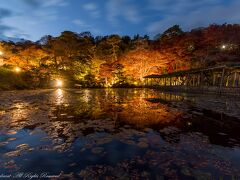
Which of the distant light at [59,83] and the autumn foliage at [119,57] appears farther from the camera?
the distant light at [59,83]

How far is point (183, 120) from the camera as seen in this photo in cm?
816

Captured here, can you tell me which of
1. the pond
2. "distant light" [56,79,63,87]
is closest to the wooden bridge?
the pond

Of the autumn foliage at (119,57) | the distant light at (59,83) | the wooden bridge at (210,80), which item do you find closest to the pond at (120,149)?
the wooden bridge at (210,80)

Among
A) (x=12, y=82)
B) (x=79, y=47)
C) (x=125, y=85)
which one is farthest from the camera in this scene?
(x=79, y=47)

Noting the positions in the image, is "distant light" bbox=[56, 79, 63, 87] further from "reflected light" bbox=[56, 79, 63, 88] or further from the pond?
the pond

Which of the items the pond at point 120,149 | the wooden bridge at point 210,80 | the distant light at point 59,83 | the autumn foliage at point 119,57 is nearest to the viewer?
the pond at point 120,149

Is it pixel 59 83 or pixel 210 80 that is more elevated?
pixel 210 80

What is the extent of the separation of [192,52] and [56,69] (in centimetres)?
3169

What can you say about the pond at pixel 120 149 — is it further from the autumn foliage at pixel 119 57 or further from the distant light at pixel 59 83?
the distant light at pixel 59 83

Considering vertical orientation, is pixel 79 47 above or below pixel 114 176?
above

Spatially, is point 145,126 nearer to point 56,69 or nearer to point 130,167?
point 130,167

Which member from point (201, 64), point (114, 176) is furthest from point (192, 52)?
point (114, 176)

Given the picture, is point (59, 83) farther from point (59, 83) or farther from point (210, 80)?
point (210, 80)

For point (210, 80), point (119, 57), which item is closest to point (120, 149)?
point (210, 80)
